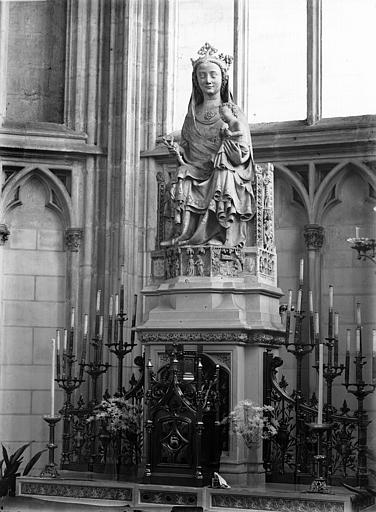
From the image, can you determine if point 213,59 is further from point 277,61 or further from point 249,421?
point 277,61

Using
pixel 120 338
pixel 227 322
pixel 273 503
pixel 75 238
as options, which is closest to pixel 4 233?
pixel 75 238

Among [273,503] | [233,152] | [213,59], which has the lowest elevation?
[273,503]

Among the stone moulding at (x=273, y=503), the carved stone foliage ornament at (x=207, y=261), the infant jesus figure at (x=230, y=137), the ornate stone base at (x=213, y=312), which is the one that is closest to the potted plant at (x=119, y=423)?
the ornate stone base at (x=213, y=312)

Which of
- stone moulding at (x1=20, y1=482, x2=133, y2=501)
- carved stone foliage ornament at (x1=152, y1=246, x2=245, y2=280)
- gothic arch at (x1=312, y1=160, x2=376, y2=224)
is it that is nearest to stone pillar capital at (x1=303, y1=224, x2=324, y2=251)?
gothic arch at (x1=312, y1=160, x2=376, y2=224)

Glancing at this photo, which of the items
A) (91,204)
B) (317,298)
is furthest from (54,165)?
(317,298)

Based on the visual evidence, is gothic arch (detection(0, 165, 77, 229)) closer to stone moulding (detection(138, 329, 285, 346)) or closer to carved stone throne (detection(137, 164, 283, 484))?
carved stone throne (detection(137, 164, 283, 484))

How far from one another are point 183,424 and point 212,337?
83 cm

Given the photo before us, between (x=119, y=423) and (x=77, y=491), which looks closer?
(x=77, y=491)

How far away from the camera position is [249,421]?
10430 mm

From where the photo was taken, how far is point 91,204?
48.5 ft

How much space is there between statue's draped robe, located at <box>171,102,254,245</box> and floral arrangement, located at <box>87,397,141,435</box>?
1.71 m

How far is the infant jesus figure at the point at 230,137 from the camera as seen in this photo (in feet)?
36.0

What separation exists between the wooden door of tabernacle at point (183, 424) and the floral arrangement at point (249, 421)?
0.16m

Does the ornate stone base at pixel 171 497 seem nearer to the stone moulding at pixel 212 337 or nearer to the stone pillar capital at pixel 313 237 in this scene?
the stone moulding at pixel 212 337
